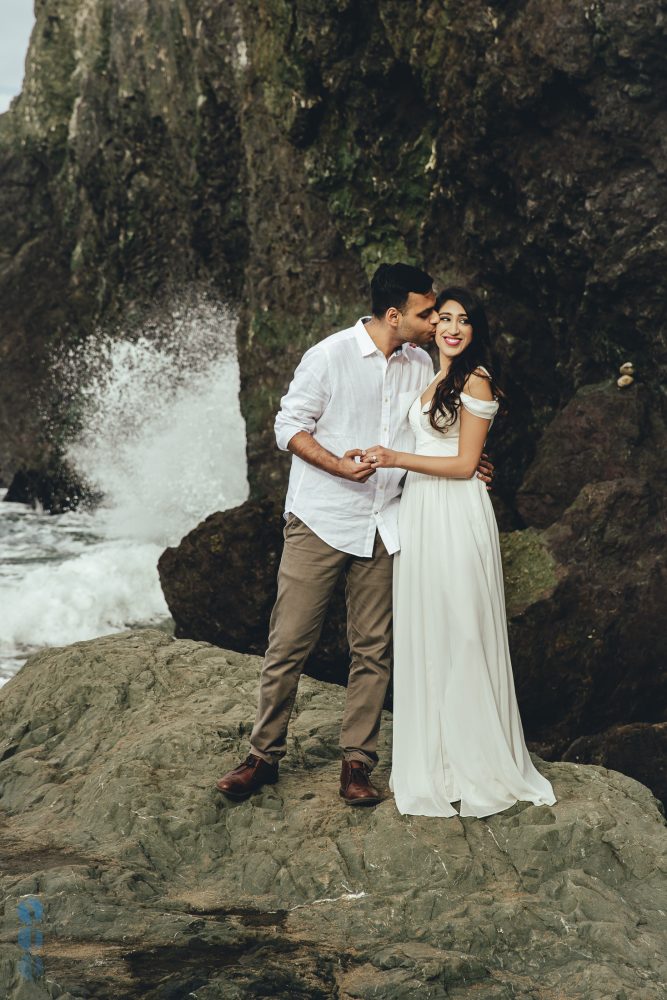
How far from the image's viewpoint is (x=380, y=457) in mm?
4051

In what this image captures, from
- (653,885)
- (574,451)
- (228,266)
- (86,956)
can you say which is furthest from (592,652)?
(228,266)

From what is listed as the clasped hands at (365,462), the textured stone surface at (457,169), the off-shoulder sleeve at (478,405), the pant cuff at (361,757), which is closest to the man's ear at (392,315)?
the off-shoulder sleeve at (478,405)

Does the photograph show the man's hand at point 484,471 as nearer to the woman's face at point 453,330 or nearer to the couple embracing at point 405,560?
the couple embracing at point 405,560

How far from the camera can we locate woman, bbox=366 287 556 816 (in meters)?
4.07

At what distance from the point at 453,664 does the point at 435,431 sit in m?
0.90

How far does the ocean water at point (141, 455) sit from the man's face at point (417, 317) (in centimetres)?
762

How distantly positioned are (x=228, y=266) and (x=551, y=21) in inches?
298

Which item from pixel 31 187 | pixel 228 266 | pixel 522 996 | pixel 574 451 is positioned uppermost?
pixel 31 187

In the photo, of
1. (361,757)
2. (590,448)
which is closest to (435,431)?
(361,757)

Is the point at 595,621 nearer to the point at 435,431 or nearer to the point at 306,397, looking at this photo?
the point at 435,431

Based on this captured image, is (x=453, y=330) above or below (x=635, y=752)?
above

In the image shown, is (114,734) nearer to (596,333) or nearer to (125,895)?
(125,895)

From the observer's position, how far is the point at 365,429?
4297mm

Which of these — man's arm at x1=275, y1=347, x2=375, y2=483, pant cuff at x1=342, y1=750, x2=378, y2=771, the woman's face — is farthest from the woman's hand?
pant cuff at x1=342, y1=750, x2=378, y2=771
